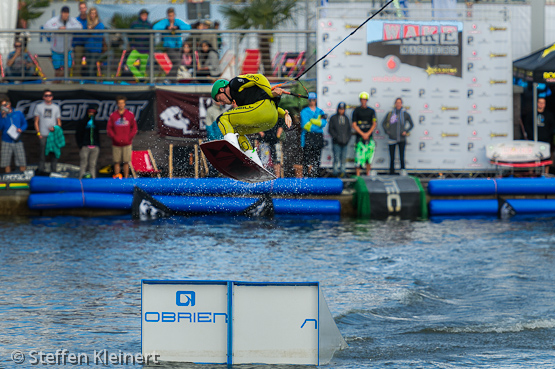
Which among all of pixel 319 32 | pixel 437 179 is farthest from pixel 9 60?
pixel 437 179

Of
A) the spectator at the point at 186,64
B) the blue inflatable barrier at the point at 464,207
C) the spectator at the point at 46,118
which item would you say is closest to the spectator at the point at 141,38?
the spectator at the point at 186,64

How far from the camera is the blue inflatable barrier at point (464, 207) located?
21.5 meters

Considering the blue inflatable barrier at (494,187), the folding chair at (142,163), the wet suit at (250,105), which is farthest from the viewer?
the folding chair at (142,163)

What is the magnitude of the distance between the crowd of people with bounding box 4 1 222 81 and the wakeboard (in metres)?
10.7

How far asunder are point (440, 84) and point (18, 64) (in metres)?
11.1

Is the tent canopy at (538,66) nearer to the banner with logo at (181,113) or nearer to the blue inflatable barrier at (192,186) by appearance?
the blue inflatable barrier at (192,186)

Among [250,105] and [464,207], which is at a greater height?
[250,105]

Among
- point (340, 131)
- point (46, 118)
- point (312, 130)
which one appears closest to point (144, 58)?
point (46, 118)

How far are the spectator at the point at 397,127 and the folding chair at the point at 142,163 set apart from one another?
589cm

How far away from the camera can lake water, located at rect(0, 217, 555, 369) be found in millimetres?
11086

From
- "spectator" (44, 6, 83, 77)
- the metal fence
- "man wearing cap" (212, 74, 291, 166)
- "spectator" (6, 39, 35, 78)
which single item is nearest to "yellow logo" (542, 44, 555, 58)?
the metal fence

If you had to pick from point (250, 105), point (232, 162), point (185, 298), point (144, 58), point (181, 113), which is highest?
point (144, 58)

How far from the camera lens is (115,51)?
2464 cm

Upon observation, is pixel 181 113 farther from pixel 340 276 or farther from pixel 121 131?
pixel 340 276
